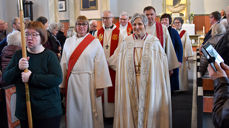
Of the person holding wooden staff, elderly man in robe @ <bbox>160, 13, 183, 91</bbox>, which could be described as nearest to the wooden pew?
the person holding wooden staff

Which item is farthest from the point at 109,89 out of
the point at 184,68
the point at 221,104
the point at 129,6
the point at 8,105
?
the point at 129,6

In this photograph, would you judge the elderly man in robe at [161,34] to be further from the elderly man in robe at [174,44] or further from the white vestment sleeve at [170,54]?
the elderly man in robe at [174,44]

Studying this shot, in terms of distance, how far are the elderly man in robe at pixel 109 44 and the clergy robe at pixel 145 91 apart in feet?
3.49

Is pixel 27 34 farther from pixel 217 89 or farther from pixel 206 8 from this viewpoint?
pixel 206 8

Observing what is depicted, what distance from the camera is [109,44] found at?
16.5ft

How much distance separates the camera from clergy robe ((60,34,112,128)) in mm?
3711

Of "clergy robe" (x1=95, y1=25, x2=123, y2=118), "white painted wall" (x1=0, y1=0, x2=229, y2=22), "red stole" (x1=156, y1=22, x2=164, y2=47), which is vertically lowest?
"clergy robe" (x1=95, y1=25, x2=123, y2=118)

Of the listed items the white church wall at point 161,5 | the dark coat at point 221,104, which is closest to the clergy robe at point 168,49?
the dark coat at point 221,104

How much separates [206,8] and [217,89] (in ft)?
54.3

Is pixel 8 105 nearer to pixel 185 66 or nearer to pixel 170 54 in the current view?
pixel 170 54

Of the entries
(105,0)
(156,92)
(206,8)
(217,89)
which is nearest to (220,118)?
(217,89)

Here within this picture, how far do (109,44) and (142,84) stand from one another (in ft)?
5.36

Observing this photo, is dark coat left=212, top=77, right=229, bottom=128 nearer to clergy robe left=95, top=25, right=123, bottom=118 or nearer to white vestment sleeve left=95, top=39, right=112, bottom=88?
white vestment sleeve left=95, top=39, right=112, bottom=88

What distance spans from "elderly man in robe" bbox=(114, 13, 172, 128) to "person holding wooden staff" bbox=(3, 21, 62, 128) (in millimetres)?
1293
